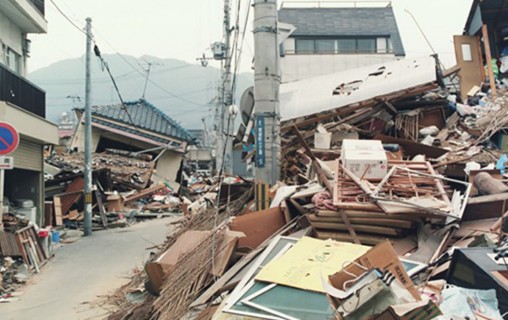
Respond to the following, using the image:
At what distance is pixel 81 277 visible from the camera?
1034cm

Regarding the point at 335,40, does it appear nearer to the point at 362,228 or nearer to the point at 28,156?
the point at 28,156

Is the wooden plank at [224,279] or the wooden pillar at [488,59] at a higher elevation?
the wooden pillar at [488,59]

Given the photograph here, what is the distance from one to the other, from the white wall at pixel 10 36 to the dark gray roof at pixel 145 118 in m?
12.1

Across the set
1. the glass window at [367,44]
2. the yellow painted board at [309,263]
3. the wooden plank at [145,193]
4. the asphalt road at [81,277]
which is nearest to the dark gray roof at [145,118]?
the wooden plank at [145,193]

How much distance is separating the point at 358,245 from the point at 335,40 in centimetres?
3124

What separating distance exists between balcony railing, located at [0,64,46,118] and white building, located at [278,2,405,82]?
1962cm

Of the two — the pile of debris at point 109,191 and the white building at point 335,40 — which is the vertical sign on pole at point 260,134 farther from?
the white building at point 335,40

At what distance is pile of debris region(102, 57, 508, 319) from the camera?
358 cm

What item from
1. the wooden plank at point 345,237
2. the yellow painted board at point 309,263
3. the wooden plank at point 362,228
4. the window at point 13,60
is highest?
the window at point 13,60

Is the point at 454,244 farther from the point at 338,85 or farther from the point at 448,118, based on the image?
the point at 338,85

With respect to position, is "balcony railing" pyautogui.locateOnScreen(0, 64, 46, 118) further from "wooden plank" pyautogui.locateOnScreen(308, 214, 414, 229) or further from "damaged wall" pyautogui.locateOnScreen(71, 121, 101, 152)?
"damaged wall" pyautogui.locateOnScreen(71, 121, 101, 152)

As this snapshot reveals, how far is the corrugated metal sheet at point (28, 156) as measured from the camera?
14293mm

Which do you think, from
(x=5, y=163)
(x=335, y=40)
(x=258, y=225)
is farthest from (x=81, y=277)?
(x=335, y=40)

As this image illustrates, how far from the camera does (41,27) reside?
1636 centimetres
